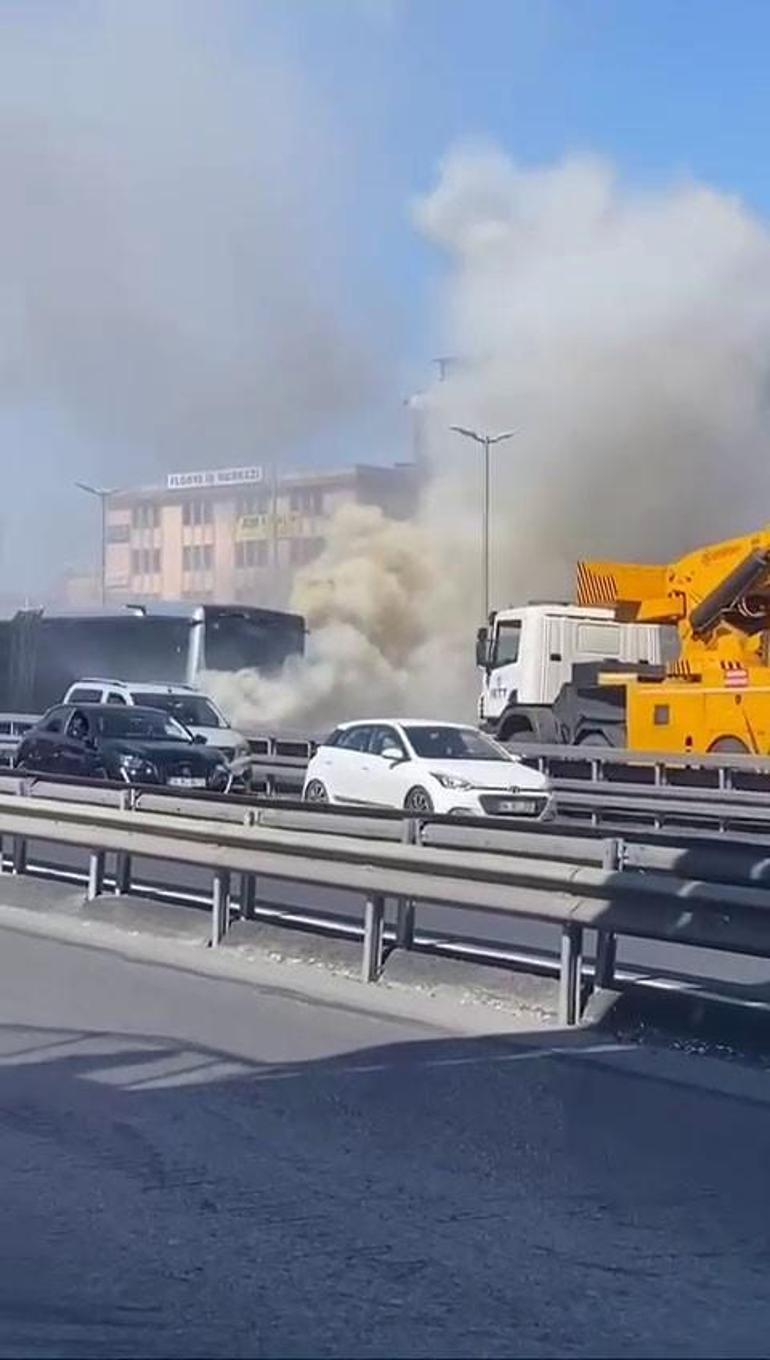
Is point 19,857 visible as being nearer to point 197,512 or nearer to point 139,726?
point 139,726

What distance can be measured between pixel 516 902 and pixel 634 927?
2.45 feet

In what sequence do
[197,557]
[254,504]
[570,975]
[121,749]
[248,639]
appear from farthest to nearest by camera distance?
[197,557] < [254,504] < [248,639] < [121,749] < [570,975]

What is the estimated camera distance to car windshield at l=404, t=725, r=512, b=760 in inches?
964

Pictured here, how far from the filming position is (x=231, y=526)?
6700 cm

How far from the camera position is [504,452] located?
51.8 metres

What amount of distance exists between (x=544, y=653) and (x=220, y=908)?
793 inches

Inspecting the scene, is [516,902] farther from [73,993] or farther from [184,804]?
[184,804]

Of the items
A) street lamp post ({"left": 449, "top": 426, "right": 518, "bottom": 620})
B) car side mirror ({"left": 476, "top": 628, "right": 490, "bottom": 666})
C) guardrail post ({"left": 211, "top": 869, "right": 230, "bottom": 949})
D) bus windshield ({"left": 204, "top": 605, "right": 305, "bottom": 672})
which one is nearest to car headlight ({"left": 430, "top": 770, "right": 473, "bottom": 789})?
car side mirror ({"left": 476, "top": 628, "right": 490, "bottom": 666})

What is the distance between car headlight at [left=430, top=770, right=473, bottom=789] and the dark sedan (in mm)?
4903

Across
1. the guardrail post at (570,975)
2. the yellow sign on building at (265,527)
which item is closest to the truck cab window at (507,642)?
the guardrail post at (570,975)

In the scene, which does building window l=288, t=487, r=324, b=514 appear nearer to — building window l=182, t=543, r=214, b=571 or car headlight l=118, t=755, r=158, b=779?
building window l=182, t=543, r=214, b=571

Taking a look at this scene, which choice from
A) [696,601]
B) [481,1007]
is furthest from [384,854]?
[696,601]

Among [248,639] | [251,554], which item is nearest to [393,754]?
[248,639]

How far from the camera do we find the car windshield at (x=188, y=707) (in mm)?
32656
